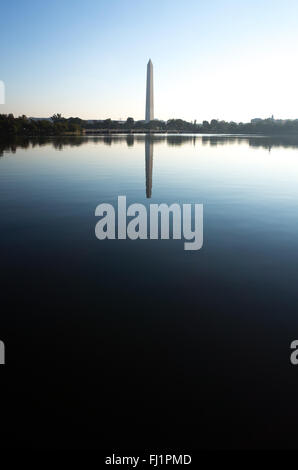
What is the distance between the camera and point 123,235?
18.3 m

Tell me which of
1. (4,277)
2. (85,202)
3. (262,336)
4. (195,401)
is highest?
(85,202)

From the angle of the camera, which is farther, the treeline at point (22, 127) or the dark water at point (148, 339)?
the treeline at point (22, 127)

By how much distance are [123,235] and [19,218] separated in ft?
26.0

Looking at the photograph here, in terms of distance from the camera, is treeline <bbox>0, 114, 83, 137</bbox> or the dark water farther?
treeline <bbox>0, 114, 83, 137</bbox>

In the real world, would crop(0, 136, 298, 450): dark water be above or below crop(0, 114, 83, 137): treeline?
below

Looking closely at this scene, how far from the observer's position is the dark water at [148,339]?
6.37 m

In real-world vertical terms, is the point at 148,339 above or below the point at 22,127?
below

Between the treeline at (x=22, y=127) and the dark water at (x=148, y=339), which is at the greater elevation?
the treeline at (x=22, y=127)

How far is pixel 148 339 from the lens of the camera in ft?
29.0

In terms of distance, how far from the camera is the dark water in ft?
20.9
